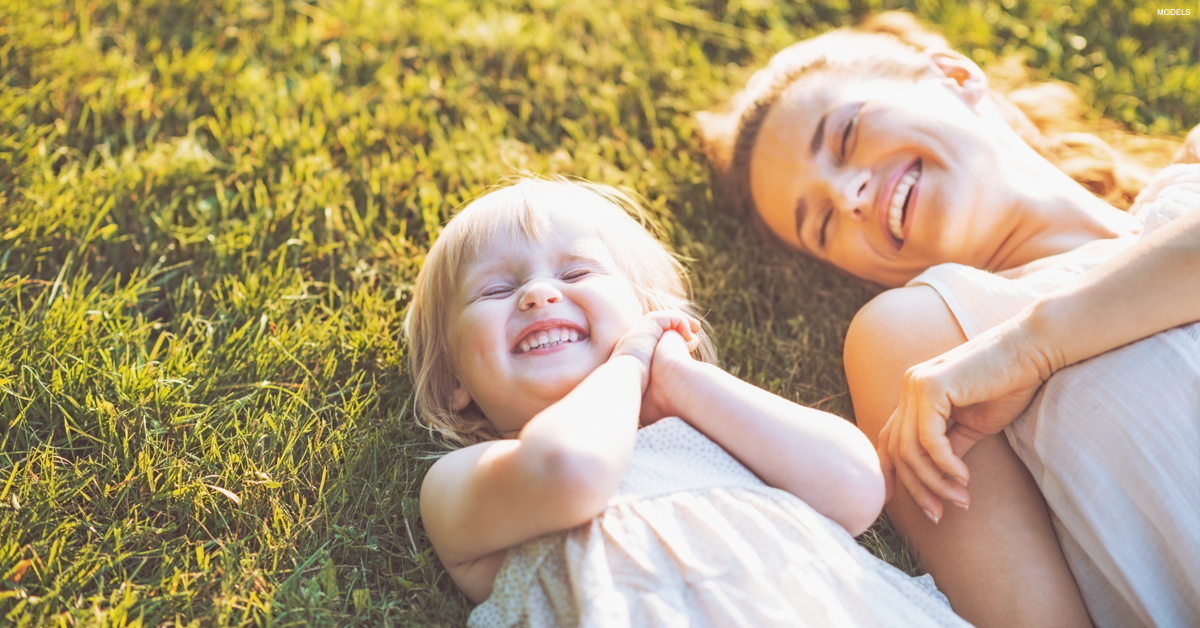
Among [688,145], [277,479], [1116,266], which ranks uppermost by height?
[1116,266]

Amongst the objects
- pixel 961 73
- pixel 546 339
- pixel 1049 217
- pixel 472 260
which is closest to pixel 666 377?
pixel 546 339

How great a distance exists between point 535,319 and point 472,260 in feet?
1.19

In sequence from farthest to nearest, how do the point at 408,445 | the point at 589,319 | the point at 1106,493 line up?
the point at 408,445 < the point at 589,319 < the point at 1106,493

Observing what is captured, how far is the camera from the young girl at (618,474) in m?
1.83

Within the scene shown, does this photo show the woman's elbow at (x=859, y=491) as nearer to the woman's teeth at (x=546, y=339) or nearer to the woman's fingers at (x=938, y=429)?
the woman's fingers at (x=938, y=429)

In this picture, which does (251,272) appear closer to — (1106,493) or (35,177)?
(35,177)

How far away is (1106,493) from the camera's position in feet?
6.61

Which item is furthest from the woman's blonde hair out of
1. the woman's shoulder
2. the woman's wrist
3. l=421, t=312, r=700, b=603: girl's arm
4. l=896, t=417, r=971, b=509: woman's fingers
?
l=421, t=312, r=700, b=603: girl's arm

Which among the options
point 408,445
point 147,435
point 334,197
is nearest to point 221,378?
point 147,435

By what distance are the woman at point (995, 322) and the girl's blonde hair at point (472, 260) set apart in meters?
0.73

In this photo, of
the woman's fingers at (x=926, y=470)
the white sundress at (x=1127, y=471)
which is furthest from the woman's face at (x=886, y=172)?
the woman's fingers at (x=926, y=470)

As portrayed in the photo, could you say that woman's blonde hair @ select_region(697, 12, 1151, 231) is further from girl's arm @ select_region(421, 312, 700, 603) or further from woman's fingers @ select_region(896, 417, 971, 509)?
girl's arm @ select_region(421, 312, 700, 603)

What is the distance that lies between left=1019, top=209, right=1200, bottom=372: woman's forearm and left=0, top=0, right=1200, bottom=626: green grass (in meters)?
0.80

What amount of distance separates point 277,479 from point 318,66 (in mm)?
2206
